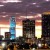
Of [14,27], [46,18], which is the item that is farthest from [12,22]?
[46,18]

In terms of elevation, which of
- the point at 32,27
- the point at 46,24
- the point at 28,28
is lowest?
the point at 28,28

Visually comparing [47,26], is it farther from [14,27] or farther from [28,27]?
[14,27]

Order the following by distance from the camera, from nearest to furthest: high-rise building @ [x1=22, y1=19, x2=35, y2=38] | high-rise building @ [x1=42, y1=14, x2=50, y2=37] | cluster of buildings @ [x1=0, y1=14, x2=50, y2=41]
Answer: cluster of buildings @ [x1=0, y1=14, x2=50, y2=41]
high-rise building @ [x1=42, y1=14, x2=50, y2=37]
high-rise building @ [x1=22, y1=19, x2=35, y2=38]

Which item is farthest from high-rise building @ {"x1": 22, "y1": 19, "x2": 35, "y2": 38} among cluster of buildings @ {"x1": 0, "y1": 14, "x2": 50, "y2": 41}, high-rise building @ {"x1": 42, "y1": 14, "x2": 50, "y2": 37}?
high-rise building @ {"x1": 42, "y1": 14, "x2": 50, "y2": 37}

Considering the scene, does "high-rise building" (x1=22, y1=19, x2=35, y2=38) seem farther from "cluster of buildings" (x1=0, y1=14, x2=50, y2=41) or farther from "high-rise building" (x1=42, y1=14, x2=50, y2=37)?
"high-rise building" (x1=42, y1=14, x2=50, y2=37)

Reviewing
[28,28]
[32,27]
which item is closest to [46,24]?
[32,27]

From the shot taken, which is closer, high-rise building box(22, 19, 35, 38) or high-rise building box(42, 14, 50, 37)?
high-rise building box(42, 14, 50, 37)

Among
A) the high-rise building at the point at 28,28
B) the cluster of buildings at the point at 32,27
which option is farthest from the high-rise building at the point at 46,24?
the high-rise building at the point at 28,28

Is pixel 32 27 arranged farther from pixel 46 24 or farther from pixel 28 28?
pixel 46 24

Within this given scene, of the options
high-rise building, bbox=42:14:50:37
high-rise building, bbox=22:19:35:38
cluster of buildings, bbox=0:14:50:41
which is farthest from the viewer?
high-rise building, bbox=22:19:35:38

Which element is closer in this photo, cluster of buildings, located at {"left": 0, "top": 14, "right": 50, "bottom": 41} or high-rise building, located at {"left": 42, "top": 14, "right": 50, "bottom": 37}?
cluster of buildings, located at {"left": 0, "top": 14, "right": 50, "bottom": 41}

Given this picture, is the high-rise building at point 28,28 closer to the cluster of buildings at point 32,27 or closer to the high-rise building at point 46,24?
the cluster of buildings at point 32,27

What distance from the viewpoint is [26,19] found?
45938 millimetres

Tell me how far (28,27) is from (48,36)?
16.8 feet
